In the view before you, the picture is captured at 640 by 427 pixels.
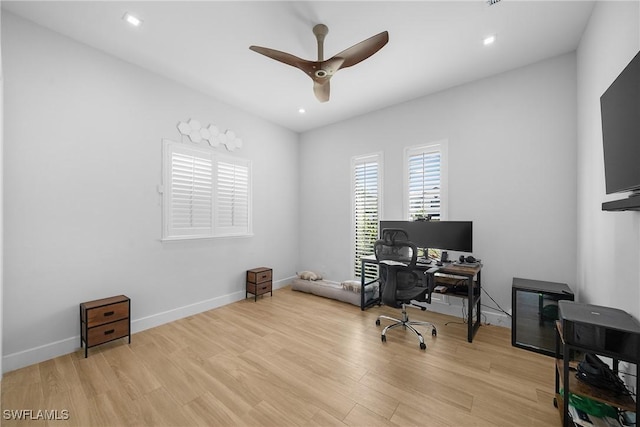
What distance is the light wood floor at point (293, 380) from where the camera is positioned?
1.71 metres

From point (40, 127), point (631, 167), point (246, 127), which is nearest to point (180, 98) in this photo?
point (246, 127)

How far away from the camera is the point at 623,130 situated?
1272 millimetres

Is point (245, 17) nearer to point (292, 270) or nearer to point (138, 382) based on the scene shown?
point (138, 382)

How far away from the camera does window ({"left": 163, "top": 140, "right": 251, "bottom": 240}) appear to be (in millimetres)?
3301

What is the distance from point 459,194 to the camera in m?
3.39

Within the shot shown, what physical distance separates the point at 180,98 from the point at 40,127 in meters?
1.49

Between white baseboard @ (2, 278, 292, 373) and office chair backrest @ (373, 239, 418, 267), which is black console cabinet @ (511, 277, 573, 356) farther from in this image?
white baseboard @ (2, 278, 292, 373)

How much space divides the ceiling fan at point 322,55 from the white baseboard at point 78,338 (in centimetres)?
324

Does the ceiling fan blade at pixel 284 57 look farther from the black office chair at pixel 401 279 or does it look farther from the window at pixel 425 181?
the window at pixel 425 181

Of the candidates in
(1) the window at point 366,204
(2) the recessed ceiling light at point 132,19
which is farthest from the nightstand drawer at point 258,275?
(2) the recessed ceiling light at point 132,19

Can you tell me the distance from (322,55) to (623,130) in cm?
214

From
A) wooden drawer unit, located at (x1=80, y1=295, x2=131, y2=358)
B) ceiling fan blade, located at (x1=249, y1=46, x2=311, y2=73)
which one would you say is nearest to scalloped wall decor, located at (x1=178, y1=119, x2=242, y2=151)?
ceiling fan blade, located at (x1=249, y1=46, x2=311, y2=73)

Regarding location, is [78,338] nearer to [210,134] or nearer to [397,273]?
[210,134]

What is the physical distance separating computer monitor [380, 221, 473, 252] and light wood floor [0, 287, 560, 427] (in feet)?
3.28
